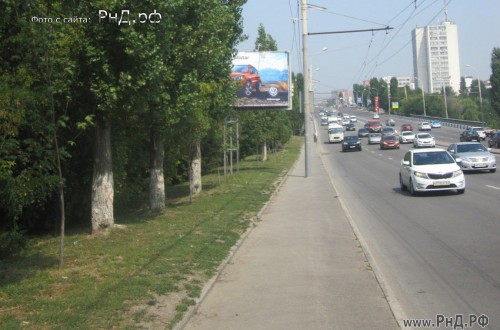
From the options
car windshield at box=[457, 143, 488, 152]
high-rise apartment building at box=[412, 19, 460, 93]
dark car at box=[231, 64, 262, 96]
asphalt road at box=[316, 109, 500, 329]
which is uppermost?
high-rise apartment building at box=[412, 19, 460, 93]

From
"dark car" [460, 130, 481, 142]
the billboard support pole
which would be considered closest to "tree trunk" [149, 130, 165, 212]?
the billboard support pole

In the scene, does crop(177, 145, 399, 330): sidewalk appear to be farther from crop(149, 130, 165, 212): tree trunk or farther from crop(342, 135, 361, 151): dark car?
crop(342, 135, 361, 151): dark car

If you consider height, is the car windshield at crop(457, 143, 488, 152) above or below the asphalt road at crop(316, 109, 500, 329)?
above

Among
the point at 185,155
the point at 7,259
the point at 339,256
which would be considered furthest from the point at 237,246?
the point at 185,155

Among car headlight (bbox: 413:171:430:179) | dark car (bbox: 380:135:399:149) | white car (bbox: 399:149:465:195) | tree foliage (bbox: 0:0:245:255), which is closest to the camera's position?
tree foliage (bbox: 0:0:245:255)

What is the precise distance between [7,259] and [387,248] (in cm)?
679

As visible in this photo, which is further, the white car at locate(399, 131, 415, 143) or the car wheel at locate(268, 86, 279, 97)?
the white car at locate(399, 131, 415, 143)

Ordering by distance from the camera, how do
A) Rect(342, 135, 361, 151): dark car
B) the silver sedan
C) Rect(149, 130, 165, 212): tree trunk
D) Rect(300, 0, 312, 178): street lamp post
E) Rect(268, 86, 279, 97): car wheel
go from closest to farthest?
Rect(149, 130, 165, 212): tree trunk → the silver sedan → Rect(300, 0, 312, 178): street lamp post → Rect(268, 86, 279, 97): car wheel → Rect(342, 135, 361, 151): dark car

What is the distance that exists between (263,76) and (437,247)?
22847 mm

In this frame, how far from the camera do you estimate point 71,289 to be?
739cm

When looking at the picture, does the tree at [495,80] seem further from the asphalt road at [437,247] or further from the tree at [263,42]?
the asphalt road at [437,247]

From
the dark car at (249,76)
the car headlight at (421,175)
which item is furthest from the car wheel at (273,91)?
the car headlight at (421,175)

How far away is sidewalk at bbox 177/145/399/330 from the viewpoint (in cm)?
620

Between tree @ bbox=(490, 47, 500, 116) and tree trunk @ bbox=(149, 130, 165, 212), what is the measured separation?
7739cm
